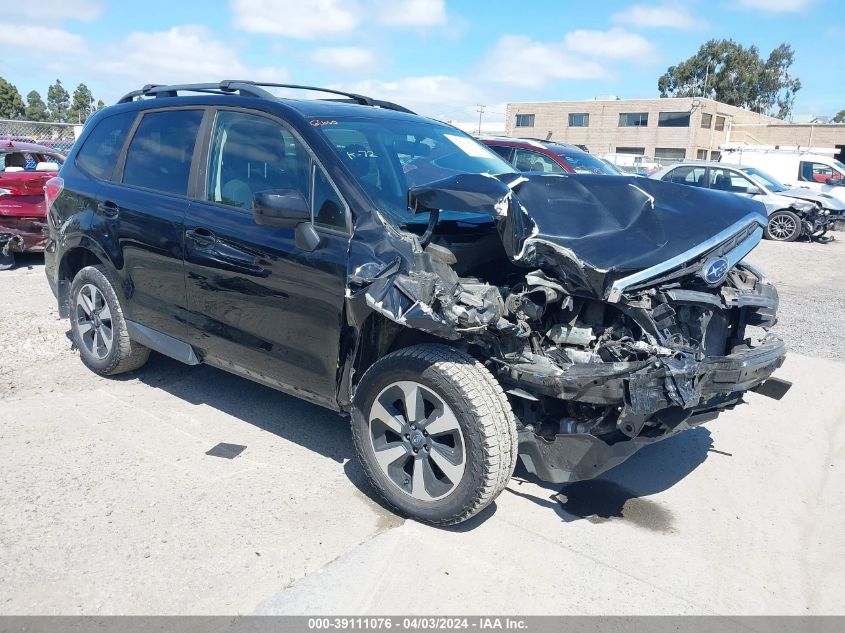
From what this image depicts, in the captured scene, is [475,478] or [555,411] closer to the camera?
[475,478]

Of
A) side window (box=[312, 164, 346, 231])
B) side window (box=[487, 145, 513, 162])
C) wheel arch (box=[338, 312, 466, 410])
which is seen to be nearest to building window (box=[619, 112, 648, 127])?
side window (box=[487, 145, 513, 162])

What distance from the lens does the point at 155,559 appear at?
126 inches

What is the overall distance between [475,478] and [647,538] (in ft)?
3.36

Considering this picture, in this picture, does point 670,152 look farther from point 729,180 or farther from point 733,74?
point 729,180

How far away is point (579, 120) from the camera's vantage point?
6675cm

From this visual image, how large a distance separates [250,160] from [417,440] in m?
1.99

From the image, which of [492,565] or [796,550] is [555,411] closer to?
[492,565]

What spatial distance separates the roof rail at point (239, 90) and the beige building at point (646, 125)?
5694cm

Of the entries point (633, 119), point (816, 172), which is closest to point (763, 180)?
point (816, 172)

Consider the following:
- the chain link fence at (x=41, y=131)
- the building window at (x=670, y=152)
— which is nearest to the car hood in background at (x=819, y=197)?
the chain link fence at (x=41, y=131)

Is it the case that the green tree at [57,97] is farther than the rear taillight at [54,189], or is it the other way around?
the green tree at [57,97]

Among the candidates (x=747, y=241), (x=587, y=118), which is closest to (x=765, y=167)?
(x=747, y=241)

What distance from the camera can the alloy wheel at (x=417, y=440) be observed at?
3375mm

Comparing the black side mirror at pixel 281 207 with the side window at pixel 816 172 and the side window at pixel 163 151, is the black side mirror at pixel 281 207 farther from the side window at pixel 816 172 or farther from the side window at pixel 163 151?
the side window at pixel 816 172
